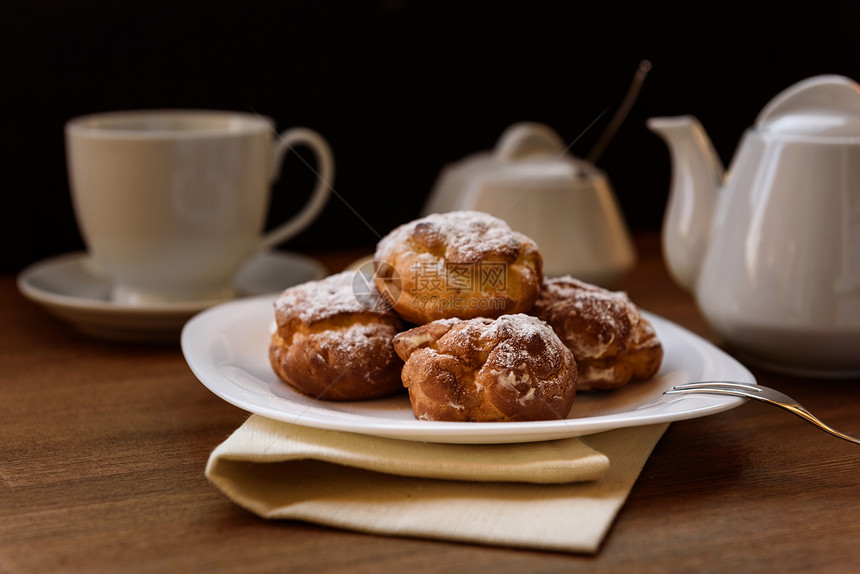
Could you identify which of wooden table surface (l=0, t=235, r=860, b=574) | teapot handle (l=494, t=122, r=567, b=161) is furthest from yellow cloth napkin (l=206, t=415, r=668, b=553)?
teapot handle (l=494, t=122, r=567, b=161)

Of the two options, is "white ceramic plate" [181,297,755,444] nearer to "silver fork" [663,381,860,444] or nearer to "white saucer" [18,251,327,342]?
"silver fork" [663,381,860,444]

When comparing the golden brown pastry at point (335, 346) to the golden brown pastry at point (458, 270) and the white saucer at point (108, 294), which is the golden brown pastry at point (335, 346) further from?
the white saucer at point (108, 294)

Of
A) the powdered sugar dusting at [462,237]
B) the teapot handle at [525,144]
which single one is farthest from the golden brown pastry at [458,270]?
the teapot handle at [525,144]

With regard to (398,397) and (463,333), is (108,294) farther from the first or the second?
(463,333)

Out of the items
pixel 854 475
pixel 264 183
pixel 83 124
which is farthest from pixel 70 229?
pixel 854 475

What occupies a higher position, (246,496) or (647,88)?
(647,88)

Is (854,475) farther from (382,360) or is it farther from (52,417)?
(52,417)

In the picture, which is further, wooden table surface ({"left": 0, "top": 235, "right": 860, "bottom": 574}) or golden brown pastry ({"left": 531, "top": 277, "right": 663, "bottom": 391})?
golden brown pastry ({"left": 531, "top": 277, "right": 663, "bottom": 391})
